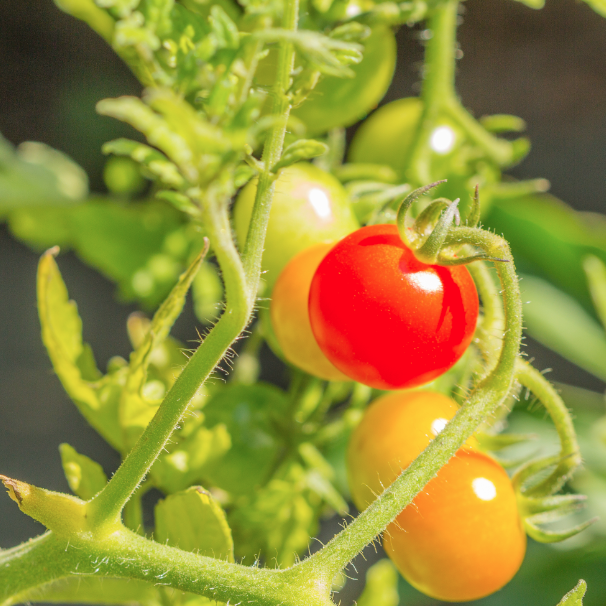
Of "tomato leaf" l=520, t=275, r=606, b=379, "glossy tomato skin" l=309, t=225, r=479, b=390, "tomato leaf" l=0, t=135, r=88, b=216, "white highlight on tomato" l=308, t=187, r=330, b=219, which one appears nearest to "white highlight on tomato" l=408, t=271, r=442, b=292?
"glossy tomato skin" l=309, t=225, r=479, b=390

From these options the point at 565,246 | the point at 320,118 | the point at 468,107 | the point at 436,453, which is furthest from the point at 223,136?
the point at 468,107

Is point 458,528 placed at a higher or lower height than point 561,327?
lower

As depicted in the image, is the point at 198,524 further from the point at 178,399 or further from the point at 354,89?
the point at 354,89

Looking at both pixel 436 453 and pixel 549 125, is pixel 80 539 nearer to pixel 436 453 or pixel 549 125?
pixel 436 453

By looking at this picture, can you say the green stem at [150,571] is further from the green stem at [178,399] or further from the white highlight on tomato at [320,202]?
the white highlight on tomato at [320,202]

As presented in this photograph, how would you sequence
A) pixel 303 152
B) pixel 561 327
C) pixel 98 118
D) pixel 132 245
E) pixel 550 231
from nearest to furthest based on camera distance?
pixel 303 152 → pixel 132 245 → pixel 550 231 → pixel 561 327 → pixel 98 118

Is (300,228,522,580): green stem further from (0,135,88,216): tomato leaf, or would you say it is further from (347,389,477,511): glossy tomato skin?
(0,135,88,216): tomato leaf

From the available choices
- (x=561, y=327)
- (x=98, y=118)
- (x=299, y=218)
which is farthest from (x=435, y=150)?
(x=98, y=118)
